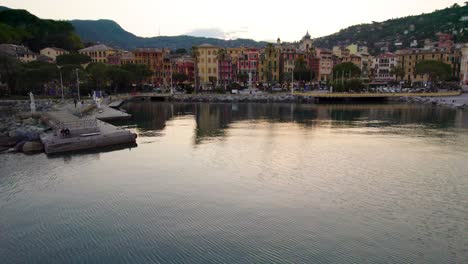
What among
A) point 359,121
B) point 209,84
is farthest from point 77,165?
point 209,84

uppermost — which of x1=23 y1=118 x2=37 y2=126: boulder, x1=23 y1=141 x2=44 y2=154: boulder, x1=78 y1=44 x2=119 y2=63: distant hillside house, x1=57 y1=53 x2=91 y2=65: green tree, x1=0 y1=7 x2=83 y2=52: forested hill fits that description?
x1=0 y1=7 x2=83 y2=52: forested hill

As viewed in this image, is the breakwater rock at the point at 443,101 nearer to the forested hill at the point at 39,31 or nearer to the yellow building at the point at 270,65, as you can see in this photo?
the yellow building at the point at 270,65

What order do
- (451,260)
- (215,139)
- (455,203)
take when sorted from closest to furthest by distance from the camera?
1. (451,260)
2. (455,203)
3. (215,139)

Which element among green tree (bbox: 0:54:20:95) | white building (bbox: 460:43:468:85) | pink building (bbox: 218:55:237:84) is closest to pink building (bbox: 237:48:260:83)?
pink building (bbox: 218:55:237:84)

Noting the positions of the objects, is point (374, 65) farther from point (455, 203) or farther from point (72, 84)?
point (455, 203)

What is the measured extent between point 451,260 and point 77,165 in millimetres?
23506

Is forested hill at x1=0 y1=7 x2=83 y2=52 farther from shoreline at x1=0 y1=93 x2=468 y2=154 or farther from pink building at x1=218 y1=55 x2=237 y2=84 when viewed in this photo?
shoreline at x1=0 y1=93 x2=468 y2=154

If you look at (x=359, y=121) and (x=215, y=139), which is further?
(x=359, y=121)

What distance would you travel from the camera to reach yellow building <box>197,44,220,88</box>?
124m

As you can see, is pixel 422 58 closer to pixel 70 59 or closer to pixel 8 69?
pixel 70 59

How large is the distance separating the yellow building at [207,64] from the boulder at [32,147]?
3712 inches

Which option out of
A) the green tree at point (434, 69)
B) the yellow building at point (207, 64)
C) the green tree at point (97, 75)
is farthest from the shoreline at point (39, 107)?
the yellow building at point (207, 64)

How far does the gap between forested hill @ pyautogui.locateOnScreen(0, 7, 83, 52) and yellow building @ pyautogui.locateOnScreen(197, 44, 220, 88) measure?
170 feet

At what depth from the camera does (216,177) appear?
23.3 meters
